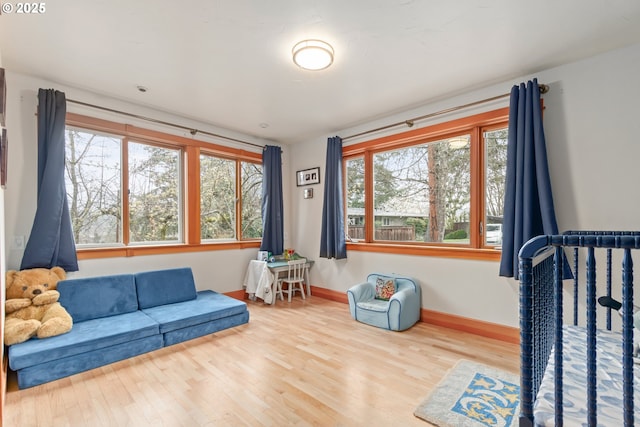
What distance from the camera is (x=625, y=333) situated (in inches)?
33.9

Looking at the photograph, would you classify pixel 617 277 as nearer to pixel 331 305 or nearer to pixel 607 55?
pixel 607 55

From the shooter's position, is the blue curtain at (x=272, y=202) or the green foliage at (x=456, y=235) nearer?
the green foliage at (x=456, y=235)

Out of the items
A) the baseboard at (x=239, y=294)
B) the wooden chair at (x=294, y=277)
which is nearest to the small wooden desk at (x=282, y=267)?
the wooden chair at (x=294, y=277)

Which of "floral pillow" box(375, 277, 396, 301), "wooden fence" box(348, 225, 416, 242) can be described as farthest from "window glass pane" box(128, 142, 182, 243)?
"floral pillow" box(375, 277, 396, 301)

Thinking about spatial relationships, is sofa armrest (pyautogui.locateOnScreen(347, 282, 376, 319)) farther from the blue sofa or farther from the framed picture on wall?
the framed picture on wall

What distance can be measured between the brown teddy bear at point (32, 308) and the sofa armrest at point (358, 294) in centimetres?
270

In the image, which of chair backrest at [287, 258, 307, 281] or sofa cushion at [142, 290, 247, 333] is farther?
chair backrest at [287, 258, 307, 281]

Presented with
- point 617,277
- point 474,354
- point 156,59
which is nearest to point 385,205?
point 474,354

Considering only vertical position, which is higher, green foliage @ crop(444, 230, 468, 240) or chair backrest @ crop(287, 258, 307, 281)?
green foliage @ crop(444, 230, 468, 240)

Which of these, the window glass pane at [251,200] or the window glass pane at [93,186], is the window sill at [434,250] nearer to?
the window glass pane at [251,200]

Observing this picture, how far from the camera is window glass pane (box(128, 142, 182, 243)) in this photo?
3453mm

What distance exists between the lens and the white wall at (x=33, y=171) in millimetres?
2617

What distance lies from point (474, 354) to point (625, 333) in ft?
6.43

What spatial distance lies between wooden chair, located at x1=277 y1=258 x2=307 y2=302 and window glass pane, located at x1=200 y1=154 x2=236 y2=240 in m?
1.00
